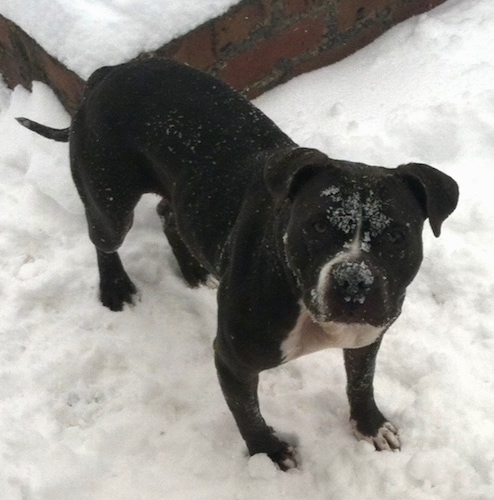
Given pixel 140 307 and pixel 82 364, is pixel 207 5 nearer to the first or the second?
pixel 140 307

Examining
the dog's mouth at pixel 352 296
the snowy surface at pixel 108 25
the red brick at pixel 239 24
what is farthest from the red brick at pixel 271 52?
the dog's mouth at pixel 352 296

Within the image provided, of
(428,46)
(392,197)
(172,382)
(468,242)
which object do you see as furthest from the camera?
(428,46)

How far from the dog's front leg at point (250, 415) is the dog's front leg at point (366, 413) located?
29cm

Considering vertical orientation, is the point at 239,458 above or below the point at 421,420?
above

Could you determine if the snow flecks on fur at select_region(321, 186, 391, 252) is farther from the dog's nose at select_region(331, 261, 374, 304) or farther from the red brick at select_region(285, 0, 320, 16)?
the red brick at select_region(285, 0, 320, 16)

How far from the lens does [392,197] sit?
211 centimetres

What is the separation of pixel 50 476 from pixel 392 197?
1719mm

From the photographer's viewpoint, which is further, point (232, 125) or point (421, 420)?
point (421, 420)

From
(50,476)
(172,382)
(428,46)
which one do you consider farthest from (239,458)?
Result: (428,46)

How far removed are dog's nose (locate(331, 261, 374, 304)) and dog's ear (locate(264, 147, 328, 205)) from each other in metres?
0.32

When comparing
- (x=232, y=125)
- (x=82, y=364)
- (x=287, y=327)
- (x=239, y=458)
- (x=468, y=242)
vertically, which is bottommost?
(x=468, y=242)

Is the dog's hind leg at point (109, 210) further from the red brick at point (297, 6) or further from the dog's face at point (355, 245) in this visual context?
the red brick at point (297, 6)

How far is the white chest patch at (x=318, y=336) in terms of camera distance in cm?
226

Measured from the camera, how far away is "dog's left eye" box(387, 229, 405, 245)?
2.06 metres
